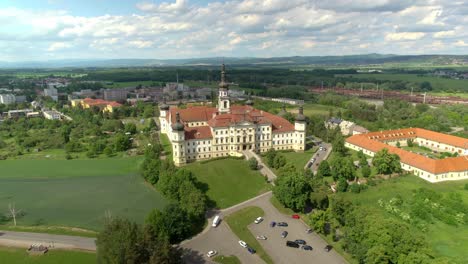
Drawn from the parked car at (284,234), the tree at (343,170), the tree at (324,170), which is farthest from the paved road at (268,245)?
the tree at (324,170)

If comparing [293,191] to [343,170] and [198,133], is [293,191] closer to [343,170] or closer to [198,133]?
[343,170]

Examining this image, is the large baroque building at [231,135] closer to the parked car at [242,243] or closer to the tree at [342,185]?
the tree at [342,185]

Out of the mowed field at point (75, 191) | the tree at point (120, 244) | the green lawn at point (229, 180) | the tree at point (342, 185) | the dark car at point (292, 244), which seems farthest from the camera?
the green lawn at point (229, 180)

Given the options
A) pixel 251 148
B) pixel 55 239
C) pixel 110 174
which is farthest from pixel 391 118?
pixel 55 239

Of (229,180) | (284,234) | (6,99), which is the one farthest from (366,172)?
(6,99)

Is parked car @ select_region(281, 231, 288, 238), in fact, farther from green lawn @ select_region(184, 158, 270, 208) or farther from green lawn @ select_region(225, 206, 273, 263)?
green lawn @ select_region(184, 158, 270, 208)

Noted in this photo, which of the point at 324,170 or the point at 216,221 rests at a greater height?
the point at 324,170
